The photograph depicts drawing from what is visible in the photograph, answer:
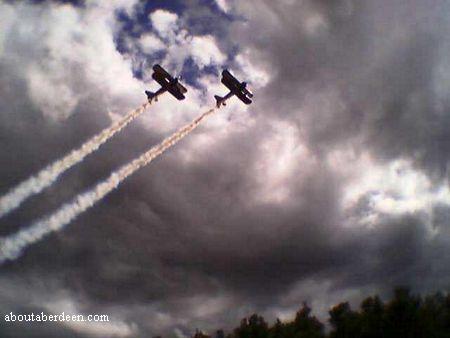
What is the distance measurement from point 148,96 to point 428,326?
46984mm

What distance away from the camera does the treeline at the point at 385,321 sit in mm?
50594

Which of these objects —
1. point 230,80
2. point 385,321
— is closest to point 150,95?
point 230,80

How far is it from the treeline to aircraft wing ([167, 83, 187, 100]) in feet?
127

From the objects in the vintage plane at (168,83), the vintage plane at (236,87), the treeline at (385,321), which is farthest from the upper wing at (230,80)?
the treeline at (385,321)

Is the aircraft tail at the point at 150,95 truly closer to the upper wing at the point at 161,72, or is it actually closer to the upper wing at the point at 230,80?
the upper wing at the point at 161,72

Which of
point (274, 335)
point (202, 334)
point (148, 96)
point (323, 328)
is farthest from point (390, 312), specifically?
point (202, 334)

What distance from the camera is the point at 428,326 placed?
165ft

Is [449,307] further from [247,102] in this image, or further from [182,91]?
[182,91]

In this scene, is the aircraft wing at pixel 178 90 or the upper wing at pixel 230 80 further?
the upper wing at pixel 230 80

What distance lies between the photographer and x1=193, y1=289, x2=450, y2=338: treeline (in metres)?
50.6

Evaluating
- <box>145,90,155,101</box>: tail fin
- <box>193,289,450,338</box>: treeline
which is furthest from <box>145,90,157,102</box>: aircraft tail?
<box>193,289,450,338</box>: treeline

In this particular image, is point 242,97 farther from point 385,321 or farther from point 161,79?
point 385,321

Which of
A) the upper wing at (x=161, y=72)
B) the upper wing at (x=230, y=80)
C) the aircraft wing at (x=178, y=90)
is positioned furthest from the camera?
the upper wing at (x=230, y=80)

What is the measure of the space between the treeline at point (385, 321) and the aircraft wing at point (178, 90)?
38613 mm
